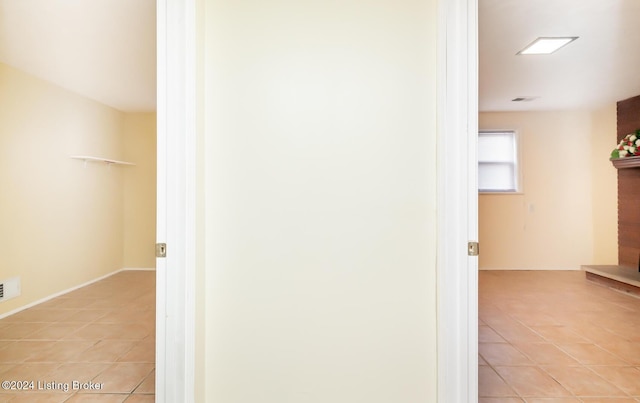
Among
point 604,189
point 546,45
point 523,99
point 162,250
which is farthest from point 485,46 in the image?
point 604,189

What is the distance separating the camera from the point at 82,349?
272 centimetres

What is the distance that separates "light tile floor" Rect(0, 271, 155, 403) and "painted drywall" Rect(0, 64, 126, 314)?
469 millimetres

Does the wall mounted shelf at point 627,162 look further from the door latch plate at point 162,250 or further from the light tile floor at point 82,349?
the light tile floor at point 82,349

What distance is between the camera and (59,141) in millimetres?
4234

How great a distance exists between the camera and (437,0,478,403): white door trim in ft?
4.77

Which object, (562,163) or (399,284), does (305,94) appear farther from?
(562,163)

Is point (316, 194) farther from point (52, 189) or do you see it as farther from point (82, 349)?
point (52, 189)

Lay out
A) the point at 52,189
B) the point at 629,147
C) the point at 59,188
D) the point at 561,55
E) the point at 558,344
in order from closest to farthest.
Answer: the point at 558,344 → the point at 561,55 → the point at 52,189 → the point at 59,188 → the point at 629,147

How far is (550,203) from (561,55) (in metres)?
2.97

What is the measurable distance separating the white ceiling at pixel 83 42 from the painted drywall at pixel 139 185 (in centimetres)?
128

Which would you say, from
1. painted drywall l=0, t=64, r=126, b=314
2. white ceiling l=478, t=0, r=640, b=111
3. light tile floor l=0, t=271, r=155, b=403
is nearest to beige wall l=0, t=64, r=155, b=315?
painted drywall l=0, t=64, r=126, b=314

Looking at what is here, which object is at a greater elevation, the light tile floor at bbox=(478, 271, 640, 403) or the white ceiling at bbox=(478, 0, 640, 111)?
the white ceiling at bbox=(478, 0, 640, 111)

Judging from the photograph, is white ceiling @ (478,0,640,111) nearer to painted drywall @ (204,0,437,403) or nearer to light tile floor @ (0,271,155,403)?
painted drywall @ (204,0,437,403)

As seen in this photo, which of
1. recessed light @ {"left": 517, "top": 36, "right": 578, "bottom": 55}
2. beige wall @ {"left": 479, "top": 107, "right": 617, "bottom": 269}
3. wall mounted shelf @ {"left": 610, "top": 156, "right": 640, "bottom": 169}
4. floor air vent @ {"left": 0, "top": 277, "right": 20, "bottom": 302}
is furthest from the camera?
beige wall @ {"left": 479, "top": 107, "right": 617, "bottom": 269}
